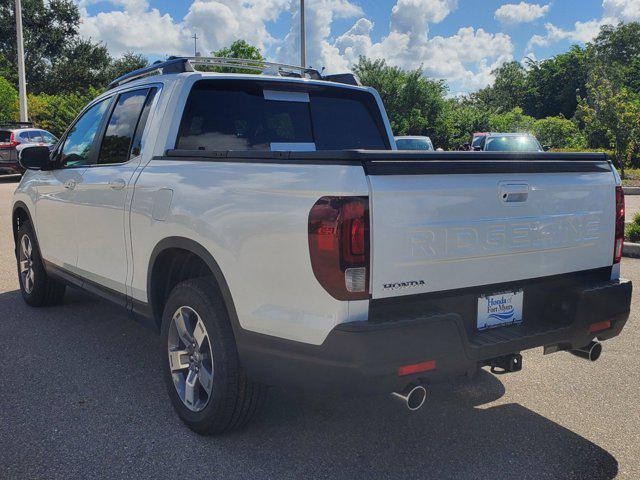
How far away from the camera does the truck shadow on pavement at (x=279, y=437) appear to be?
309 centimetres

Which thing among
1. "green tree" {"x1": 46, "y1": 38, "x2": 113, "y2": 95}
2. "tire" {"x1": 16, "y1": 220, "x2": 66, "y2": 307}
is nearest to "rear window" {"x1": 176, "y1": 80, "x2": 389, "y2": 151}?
"tire" {"x1": 16, "y1": 220, "x2": 66, "y2": 307}

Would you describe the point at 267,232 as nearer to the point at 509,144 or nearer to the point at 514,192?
the point at 514,192

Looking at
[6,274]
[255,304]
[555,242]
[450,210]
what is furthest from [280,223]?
[6,274]

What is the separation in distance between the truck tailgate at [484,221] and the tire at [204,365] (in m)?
0.92

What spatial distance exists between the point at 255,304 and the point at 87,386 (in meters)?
1.82

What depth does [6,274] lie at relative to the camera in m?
7.72

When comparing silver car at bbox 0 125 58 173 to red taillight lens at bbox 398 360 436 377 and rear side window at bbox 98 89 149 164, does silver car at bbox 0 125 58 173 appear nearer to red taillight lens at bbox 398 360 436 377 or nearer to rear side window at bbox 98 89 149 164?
rear side window at bbox 98 89 149 164

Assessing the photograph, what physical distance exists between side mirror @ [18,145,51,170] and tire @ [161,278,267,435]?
95.8 inches

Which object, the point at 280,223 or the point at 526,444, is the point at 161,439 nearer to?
the point at 280,223

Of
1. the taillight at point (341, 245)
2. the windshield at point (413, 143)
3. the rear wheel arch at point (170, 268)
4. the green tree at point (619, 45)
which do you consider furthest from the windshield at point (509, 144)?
the green tree at point (619, 45)

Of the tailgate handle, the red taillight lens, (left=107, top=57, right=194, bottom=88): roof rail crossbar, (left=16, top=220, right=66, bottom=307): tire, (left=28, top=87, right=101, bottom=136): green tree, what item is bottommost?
(left=16, top=220, right=66, bottom=307): tire

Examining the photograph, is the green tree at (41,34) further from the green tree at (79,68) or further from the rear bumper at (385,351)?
the rear bumper at (385,351)

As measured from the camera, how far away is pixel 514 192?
3.05 m

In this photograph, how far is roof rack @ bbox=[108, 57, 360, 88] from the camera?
170 inches
